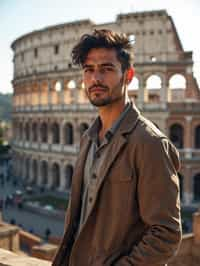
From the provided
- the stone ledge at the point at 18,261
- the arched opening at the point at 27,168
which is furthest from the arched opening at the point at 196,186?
the stone ledge at the point at 18,261

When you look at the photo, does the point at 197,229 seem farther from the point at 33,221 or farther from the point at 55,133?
the point at 55,133

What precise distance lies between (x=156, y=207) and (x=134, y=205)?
0.18 metres

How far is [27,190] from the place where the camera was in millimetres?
28156

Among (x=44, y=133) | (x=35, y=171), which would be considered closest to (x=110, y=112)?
(x=44, y=133)

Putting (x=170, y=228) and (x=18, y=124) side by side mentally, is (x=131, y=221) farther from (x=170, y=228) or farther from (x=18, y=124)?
(x=18, y=124)

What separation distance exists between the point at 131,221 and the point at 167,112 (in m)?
22.5

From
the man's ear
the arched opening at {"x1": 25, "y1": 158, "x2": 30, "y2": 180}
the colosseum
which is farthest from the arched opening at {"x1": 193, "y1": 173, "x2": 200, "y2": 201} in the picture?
the man's ear

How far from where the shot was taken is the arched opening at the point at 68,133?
94.6 ft

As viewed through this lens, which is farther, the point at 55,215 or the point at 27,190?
the point at 27,190

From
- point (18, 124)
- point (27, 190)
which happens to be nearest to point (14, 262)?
point (27, 190)

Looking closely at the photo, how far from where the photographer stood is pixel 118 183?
2.11 m

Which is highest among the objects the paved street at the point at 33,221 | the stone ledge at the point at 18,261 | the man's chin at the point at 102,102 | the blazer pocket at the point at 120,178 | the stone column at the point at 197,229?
the man's chin at the point at 102,102

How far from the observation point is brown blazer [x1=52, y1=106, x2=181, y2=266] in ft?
6.54

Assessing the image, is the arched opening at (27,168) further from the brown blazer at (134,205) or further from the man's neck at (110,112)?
the brown blazer at (134,205)
